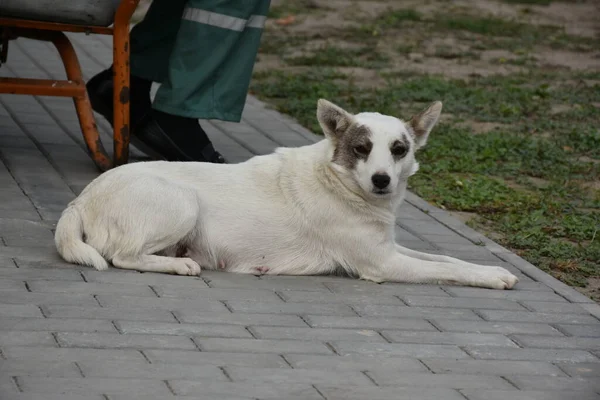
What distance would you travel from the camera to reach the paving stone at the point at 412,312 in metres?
4.62

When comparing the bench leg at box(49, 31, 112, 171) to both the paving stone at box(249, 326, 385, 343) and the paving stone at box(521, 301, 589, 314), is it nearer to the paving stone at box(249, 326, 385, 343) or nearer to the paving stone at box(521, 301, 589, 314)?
the paving stone at box(249, 326, 385, 343)

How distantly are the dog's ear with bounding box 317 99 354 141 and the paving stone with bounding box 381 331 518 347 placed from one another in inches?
44.1

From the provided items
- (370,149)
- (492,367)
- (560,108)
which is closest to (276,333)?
(492,367)

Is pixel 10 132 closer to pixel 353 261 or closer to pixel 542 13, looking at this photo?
pixel 353 261

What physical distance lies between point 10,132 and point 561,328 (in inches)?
153

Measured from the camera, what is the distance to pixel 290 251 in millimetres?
5125

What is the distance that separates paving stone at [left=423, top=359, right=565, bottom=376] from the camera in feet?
13.1

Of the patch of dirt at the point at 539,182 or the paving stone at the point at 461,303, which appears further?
the patch of dirt at the point at 539,182

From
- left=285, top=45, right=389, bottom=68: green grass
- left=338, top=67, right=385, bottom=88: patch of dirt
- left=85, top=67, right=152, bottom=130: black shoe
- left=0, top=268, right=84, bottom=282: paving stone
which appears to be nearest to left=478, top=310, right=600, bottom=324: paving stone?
left=0, top=268, right=84, bottom=282: paving stone

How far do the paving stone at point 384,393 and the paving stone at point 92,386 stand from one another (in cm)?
51

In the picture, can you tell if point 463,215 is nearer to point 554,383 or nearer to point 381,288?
point 381,288

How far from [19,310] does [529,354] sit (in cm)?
185

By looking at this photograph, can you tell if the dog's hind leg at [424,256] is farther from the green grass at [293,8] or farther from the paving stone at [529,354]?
the green grass at [293,8]

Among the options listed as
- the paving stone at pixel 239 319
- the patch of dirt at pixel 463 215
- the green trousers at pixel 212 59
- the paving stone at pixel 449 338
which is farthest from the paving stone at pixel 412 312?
the green trousers at pixel 212 59
